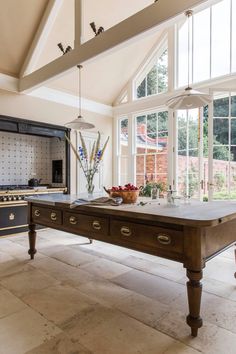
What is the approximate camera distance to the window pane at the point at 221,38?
441 cm

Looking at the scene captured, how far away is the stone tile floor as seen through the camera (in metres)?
1.64

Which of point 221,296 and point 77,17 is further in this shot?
point 77,17

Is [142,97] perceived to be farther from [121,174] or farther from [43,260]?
[43,260]

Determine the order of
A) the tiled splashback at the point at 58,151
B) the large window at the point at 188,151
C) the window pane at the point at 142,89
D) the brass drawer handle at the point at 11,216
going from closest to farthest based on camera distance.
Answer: the brass drawer handle at the point at 11,216 < the large window at the point at 188,151 < the tiled splashback at the point at 58,151 < the window pane at the point at 142,89

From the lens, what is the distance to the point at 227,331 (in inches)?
69.5

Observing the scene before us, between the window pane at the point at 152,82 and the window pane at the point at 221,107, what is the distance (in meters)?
1.73

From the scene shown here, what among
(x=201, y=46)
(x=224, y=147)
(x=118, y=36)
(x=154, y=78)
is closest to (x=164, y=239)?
(x=118, y=36)

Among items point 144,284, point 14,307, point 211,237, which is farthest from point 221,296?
point 14,307

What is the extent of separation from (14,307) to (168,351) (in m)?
1.29

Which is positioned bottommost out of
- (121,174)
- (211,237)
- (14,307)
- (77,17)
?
(14,307)

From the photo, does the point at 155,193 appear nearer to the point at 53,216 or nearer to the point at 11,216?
the point at 53,216

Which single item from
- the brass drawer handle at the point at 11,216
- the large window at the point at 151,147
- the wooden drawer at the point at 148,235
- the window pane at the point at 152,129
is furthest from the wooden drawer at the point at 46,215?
the window pane at the point at 152,129

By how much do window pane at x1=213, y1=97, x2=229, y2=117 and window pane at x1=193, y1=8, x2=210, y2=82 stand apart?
2.55ft

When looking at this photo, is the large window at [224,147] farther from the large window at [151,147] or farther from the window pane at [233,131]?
the large window at [151,147]
